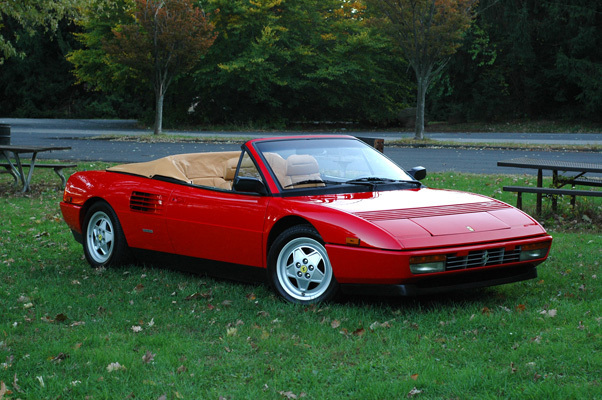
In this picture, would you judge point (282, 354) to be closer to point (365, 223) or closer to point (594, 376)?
point (365, 223)

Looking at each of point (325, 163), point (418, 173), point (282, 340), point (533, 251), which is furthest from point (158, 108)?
point (282, 340)

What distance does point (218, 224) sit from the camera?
6383mm

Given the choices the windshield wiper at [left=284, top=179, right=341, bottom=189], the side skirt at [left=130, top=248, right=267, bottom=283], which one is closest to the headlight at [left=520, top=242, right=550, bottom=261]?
the windshield wiper at [left=284, top=179, right=341, bottom=189]

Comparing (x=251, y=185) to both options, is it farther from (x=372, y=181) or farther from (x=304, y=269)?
(x=372, y=181)

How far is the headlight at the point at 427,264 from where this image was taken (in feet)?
17.2

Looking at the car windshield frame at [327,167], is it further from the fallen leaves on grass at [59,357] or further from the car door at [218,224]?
the fallen leaves on grass at [59,357]

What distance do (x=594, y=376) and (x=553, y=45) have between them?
3745 centimetres

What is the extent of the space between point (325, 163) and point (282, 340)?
2073mm

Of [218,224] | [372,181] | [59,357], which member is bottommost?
[59,357]

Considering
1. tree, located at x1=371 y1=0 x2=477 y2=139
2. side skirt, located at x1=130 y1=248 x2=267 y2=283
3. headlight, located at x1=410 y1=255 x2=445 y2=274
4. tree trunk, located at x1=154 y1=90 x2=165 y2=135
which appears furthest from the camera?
tree trunk, located at x1=154 y1=90 x2=165 y2=135

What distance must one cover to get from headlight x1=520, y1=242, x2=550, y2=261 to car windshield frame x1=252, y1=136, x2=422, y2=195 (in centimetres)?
127

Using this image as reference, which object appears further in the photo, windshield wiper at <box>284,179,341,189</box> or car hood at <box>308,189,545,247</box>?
windshield wiper at <box>284,179,341,189</box>

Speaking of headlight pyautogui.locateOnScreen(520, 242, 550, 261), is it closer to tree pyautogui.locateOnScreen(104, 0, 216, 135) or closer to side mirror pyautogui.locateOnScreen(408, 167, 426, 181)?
side mirror pyautogui.locateOnScreen(408, 167, 426, 181)

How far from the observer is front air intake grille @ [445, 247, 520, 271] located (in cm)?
537
